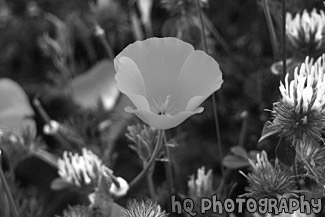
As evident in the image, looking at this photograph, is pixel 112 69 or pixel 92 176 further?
pixel 112 69

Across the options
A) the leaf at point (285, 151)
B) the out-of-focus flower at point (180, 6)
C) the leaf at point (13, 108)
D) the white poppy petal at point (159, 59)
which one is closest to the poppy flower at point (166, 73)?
the white poppy petal at point (159, 59)

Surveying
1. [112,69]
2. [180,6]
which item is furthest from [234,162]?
[112,69]

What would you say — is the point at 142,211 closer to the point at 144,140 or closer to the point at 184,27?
the point at 144,140

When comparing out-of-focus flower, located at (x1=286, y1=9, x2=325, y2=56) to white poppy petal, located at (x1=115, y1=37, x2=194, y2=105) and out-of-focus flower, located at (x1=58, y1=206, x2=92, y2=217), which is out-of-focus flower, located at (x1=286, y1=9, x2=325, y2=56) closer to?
white poppy petal, located at (x1=115, y1=37, x2=194, y2=105)

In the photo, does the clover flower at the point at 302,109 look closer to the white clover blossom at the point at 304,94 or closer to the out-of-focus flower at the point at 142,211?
the white clover blossom at the point at 304,94

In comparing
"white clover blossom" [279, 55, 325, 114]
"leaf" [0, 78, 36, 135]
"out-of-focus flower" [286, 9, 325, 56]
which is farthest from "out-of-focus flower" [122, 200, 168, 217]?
"leaf" [0, 78, 36, 135]
